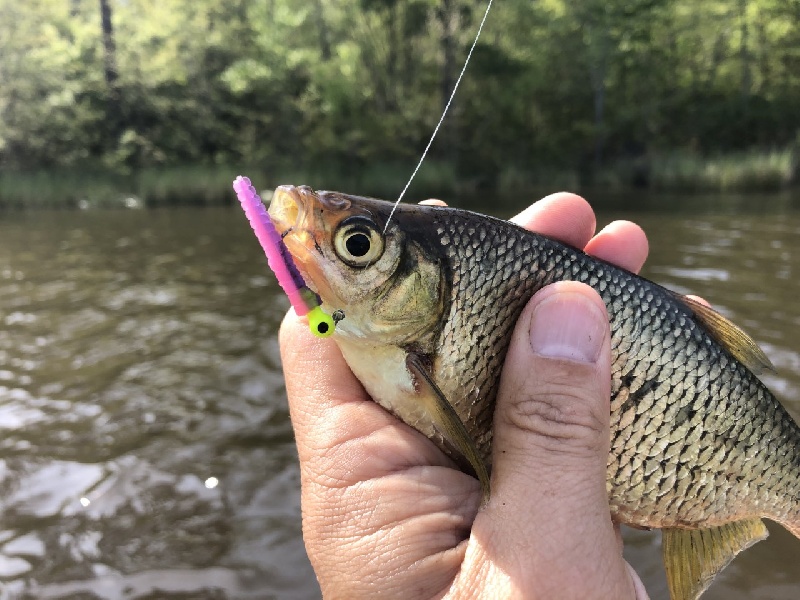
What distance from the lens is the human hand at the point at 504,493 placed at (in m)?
1.57

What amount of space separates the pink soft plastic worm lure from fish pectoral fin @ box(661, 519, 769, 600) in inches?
66.6

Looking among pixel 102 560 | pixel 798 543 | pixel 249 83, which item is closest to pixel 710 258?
pixel 798 543

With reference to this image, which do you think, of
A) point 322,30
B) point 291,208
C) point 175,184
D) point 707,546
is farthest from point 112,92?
point 707,546

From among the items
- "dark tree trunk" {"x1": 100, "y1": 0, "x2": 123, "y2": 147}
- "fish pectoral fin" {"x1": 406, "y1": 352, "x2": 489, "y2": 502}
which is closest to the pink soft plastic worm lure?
"fish pectoral fin" {"x1": 406, "y1": 352, "x2": 489, "y2": 502}

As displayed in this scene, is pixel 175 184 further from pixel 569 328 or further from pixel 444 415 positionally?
pixel 569 328

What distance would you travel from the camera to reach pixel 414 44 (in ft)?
96.3

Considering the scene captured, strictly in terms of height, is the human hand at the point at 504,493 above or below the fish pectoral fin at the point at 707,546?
above

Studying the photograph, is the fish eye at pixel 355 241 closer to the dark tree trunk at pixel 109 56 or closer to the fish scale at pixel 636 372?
the fish scale at pixel 636 372

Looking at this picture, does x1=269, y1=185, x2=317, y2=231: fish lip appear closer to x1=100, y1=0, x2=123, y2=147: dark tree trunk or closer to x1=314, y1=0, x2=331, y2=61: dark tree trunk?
x1=100, y1=0, x2=123, y2=147: dark tree trunk

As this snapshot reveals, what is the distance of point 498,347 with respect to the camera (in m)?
1.85

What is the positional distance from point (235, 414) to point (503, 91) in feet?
92.7

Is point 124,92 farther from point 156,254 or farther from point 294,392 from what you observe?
point 294,392

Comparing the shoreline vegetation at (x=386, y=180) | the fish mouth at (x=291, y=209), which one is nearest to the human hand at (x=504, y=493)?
the fish mouth at (x=291, y=209)

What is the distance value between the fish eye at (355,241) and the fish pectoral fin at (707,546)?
168 cm
